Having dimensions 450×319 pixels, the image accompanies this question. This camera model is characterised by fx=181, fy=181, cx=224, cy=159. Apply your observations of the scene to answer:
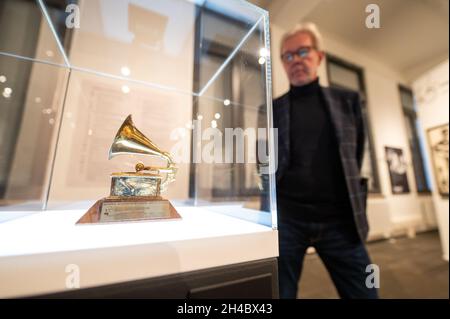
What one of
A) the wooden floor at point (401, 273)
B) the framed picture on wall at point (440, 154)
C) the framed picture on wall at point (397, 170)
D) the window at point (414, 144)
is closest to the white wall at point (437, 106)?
the framed picture on wall at point (440, 154)

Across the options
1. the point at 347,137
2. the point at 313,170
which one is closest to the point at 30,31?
the point at 313,170

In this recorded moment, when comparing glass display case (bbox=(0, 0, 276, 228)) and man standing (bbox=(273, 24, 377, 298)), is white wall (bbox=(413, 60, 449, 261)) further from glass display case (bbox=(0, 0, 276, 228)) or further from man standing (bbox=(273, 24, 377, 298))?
glass display case (bbox=(0, 0, 276, 228))

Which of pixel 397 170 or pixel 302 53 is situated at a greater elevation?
pixel 302 53

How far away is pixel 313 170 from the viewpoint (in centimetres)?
94

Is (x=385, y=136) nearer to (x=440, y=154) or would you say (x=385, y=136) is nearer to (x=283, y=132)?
(x=440, y=154)

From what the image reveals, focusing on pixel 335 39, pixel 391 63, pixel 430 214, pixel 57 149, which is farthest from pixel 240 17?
pixel 430 214

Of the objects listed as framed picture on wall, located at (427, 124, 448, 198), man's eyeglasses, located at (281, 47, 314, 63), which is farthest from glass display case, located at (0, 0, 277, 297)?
framed picture on wall, located at (427, 124, 448, 198)

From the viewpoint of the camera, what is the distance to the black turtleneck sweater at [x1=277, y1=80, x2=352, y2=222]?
2.93 ft

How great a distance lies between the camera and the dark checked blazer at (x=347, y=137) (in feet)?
2.85

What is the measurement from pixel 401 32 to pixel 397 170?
7.90 ft

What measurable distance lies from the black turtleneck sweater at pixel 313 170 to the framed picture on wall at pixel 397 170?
353cm

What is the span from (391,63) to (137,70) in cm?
470

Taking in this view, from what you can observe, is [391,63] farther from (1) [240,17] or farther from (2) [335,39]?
(1) [240,17]

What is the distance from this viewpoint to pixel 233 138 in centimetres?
89
